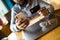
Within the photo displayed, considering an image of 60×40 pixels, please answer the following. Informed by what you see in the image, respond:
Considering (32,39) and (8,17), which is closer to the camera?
(32,39)

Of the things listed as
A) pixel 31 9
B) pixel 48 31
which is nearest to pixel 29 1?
pixel 31 9

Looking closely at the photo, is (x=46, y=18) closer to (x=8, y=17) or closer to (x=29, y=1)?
(x=29, y=1)

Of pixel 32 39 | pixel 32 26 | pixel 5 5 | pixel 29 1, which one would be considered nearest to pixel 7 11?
pixel 5 5

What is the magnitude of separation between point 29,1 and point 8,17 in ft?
1.37

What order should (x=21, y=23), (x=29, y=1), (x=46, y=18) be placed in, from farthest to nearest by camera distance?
(x=29, y=1)
(x=46, y=18)
(x=21, y=23)

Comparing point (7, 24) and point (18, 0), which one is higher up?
point (7, 24)

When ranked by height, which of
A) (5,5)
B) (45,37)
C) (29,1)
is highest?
(5,5)

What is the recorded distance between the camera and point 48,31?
3.54 feet

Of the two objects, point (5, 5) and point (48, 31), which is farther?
point (5, 5)

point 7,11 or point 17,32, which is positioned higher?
point 7,11

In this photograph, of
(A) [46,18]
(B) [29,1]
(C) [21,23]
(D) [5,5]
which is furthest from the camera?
(D) [5,5]

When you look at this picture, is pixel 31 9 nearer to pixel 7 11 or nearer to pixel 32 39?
pixel 32 39

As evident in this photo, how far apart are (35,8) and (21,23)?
25cm

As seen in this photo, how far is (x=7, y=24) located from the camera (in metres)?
1.60
